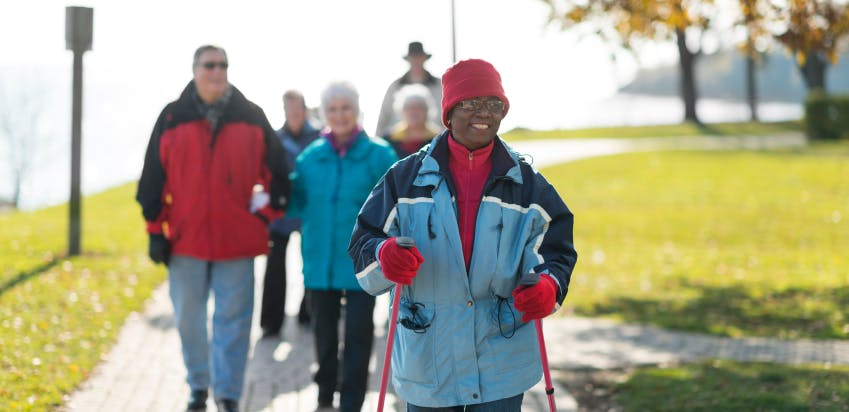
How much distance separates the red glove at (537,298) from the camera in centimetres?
411

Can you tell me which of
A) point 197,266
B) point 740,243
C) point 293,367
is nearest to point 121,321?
point 293,367

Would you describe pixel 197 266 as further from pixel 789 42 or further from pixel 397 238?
pixel 789 42

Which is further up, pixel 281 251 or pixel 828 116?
pixel 828 116

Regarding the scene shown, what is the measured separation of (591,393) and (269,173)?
2.44 metres

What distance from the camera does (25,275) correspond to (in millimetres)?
11945

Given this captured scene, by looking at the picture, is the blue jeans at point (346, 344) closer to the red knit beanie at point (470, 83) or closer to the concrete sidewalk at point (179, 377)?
the concrete sidewalk at point (179, 377)

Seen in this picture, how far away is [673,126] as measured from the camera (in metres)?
50.8

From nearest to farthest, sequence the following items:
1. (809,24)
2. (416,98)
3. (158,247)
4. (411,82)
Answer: (158,247), (416,98), (411,82), (809,24)

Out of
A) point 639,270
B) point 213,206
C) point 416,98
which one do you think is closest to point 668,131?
point 639,270

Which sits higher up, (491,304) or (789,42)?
(789,42)

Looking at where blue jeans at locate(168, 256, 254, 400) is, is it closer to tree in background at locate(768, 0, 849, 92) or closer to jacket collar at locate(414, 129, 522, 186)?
jacket collar at locate(414, 129, 522, 186)

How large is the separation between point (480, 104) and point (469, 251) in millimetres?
519

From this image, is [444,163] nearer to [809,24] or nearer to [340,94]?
[340,94]

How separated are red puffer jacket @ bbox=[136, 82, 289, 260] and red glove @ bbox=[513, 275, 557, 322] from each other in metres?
2.80
